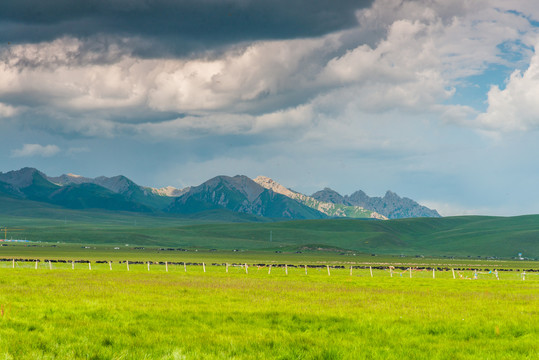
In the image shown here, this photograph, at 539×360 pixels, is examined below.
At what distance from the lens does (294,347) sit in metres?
18.5

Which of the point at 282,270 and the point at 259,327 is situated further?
the point at 282,270

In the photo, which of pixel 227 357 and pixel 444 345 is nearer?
pixel 227 357

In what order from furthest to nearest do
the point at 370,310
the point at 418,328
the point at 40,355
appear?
the point at 370,310 < the point at 418,328 < the point at 40,355

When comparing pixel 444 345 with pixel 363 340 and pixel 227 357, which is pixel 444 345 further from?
pixel 227 357

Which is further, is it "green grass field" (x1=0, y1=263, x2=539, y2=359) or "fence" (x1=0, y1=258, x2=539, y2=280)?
"fence" (x1=0, y1=258, x2=539, y2=280)

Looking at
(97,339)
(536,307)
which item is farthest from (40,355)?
(536,307)

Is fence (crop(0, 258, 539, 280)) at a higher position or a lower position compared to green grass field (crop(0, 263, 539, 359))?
lower

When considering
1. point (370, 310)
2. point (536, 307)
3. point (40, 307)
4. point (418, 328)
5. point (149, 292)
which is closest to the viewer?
point (418, 328)

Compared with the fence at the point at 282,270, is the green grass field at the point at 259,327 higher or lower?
higher

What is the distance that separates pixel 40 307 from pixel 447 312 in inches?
748

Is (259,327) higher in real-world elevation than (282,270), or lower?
higher

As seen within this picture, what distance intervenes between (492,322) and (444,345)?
615 centimetres

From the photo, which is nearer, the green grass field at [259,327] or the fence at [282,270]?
the green grass field at [259,327]

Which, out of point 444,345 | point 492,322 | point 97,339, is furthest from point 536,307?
point 97,339
